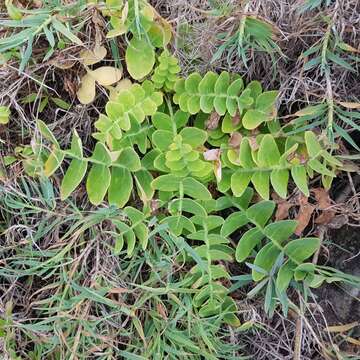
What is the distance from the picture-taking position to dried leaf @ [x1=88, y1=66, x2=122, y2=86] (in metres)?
1.42

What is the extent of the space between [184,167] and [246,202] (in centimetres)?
18

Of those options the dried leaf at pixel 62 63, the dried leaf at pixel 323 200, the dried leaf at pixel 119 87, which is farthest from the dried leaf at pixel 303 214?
the dried leaf at pixel 62 63

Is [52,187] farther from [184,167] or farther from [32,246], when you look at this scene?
[184,167]

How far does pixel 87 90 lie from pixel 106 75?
2.4 inches

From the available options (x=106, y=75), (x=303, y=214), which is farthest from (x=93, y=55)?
(x=303, y=214)

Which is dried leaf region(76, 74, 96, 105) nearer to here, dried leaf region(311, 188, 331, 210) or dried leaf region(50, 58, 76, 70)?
dried leaf region(50, 58, 76, 70)

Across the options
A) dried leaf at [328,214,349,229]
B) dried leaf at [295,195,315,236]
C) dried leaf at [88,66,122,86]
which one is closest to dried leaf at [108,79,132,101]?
dried leaf at [88,66,122,86]

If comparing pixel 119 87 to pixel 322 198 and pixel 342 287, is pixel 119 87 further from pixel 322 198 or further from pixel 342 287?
pixel 342 287

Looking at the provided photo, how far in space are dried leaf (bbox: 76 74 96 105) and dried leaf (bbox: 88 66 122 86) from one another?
0.05 ft

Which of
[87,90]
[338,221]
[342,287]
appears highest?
[87,90]

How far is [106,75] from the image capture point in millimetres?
1421

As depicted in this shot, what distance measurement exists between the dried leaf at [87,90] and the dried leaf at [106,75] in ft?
0.05

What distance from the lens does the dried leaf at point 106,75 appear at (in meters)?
1.42

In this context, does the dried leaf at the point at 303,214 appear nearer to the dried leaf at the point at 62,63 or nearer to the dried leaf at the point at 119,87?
the dried leaf at the point at 119,87
